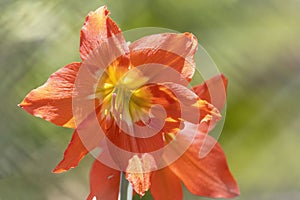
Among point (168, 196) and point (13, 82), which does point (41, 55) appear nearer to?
point (13, 82)

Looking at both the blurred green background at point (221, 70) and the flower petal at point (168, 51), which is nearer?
the flower petal at point (168, 51)

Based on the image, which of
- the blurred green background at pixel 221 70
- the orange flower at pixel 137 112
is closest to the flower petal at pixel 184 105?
the orange flower at pixel 137 112

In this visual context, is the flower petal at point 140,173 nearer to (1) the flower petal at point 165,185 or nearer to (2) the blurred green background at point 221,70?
(1) the flower petal at point 165,185

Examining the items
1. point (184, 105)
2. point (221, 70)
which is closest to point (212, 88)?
point (184, 105)

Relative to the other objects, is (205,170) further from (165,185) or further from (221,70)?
(221,70)

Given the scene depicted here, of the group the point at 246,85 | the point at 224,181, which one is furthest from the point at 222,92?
the point at 246,85

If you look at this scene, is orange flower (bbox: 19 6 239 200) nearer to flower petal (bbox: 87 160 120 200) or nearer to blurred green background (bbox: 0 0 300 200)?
flower petal (bbox: 87 160 120 200)
